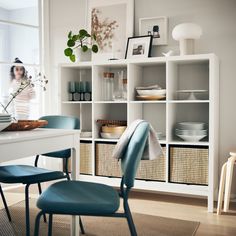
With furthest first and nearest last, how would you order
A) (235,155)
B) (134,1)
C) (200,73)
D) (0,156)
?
(134,1)
(200,73)
(235,155)
(0,156)

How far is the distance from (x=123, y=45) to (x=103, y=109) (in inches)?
27.1

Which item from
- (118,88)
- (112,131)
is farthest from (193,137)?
(118,88)

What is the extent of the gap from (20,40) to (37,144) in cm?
244

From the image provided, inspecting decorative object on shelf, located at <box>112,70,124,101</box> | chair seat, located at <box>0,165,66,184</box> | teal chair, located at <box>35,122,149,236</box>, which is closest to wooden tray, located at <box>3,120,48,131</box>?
chair seat, located at <box>0,165,66,184</box>

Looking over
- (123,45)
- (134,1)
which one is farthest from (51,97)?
(134,1)

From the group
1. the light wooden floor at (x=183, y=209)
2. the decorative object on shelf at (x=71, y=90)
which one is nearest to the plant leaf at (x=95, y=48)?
the decorative object on shelf at (x=71, y=90)

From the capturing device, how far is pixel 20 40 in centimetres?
403

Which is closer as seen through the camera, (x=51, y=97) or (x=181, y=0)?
(x=181, y=0)

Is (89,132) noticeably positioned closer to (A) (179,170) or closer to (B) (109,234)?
(A) (179,170)

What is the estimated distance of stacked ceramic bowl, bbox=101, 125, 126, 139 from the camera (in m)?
3.51

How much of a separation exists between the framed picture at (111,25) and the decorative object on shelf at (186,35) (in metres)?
0.59

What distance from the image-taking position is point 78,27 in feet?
13.4

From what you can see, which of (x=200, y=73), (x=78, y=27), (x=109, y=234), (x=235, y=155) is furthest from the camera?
(x=78, y=27)

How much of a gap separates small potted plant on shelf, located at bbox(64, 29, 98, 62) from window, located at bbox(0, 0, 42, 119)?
1.74 ft
